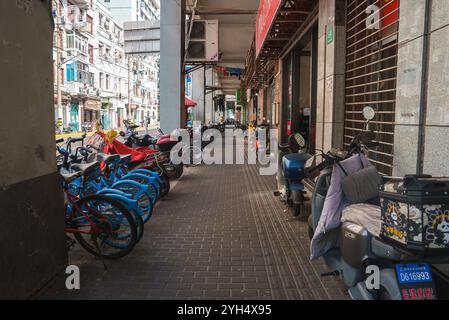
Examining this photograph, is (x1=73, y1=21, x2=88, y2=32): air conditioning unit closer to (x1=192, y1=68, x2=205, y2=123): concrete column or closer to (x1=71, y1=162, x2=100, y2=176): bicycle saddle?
(x1=192, y1=68, x2=205, y2=123): concrete column

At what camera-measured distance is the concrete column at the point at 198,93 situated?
84.9ft

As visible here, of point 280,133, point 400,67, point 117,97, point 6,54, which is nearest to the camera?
point 6,54

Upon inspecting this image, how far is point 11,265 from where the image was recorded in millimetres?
3150

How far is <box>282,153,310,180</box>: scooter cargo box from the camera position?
20.0 ft

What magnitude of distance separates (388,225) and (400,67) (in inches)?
86.9

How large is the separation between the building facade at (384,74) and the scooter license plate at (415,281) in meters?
1.08

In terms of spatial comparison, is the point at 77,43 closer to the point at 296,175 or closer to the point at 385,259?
the point at 296,175

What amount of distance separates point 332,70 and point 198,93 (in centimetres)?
2039

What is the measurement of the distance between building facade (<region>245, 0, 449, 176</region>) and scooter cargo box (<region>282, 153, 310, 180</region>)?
0.83 metres

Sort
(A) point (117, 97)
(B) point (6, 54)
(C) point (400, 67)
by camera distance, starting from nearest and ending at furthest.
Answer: (B) point (6, 54) → (C) point (400, 67) → (A) point (117, 97)

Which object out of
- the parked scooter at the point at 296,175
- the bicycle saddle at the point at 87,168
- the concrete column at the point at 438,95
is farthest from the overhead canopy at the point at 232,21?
the concrete column at the point at 438,95

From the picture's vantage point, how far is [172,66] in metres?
14.1
